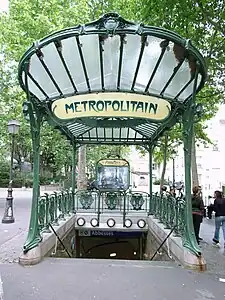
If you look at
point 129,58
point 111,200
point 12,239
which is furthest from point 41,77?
point 111,200

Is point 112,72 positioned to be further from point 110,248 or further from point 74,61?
point 110,248

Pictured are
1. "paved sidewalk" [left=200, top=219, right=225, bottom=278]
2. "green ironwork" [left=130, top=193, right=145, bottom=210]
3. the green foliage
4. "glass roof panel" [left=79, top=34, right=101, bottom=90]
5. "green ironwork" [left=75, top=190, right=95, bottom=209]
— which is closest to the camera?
"glass roof panel" [left=79, top=34, right=101, bottom=90]

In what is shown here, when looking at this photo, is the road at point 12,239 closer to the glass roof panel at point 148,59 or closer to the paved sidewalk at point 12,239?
the paved sidewalk at point 12,239

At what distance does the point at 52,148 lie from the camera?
29406 millimetres

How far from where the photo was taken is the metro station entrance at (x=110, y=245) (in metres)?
11.5

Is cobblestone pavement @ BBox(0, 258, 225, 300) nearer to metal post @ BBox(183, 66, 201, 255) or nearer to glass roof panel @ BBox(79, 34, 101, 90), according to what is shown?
metal post @ BBox(183, 66, 201, 255)

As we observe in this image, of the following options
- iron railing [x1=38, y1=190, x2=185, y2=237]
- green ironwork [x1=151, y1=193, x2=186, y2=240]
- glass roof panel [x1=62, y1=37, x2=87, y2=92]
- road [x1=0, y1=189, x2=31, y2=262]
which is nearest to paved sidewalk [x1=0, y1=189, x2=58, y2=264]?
road [x1=0, y1=189, x2=31, y2=262]

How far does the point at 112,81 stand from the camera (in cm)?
659

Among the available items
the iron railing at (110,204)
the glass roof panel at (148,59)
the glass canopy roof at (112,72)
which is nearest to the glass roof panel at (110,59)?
the glass canopy roof at (112,72)

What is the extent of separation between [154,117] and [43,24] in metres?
11.2

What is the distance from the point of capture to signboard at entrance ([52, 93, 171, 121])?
6.53 meters

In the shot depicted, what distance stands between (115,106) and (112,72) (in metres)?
0.72

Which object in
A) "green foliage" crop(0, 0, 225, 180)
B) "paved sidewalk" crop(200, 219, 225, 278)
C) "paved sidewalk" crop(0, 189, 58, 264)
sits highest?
"green foliage" crop(0, 0, 225, 180)

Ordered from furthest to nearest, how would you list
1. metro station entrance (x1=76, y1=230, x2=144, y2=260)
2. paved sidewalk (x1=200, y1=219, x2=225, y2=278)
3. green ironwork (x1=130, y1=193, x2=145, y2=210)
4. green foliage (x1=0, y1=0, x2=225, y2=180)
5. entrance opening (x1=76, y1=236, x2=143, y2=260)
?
green ironwork (x1=130, y1=193, x2=145, y2=210)
entrance opening (x1=76, y1=236, x2=143, y2=260)
metro station entrance (x1=76, y1=230, x2=144, y2=260)
green foliage (x1=0, y1=0, x2=225, y2=180)
paved sidewalk (x1=200, y1=219, x2=225, y2=278)
